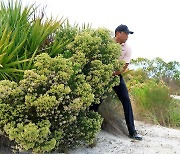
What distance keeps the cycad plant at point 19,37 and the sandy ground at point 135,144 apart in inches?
64.0

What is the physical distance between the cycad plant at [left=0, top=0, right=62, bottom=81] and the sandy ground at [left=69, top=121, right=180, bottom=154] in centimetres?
163

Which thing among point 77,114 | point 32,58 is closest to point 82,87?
point 77,114

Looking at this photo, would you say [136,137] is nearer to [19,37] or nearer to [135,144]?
[135,144]

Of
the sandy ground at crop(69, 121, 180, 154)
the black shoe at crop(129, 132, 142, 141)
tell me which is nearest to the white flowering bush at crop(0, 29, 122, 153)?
the sandy ground at crop(69, 121, 180, 154)

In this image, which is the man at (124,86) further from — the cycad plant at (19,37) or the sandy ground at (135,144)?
the cycad plant at (19,37)

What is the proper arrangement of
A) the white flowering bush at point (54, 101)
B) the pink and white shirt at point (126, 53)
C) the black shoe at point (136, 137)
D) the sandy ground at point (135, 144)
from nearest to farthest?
the white flowering bush at point (54, 101), the sandy ground at point (135, 144), the pink and white shirt at point (126, 53), the black shoe at point (136, 137)

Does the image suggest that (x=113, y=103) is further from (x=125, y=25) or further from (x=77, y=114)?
(x=77, y=114)

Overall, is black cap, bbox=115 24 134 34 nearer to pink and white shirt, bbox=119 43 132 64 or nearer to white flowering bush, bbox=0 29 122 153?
pink and white shirt, bbox=119 43 132 64

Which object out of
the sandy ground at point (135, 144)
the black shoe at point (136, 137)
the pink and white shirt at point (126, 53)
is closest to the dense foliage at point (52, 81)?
the sandy ground at point (135, 144)

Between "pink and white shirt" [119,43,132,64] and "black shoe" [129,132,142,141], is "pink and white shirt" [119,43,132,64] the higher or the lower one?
the higher one

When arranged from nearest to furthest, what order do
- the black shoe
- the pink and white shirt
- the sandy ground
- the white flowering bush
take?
the white flowering bush < the sandy ground < the pink and white shirt < the black shoe

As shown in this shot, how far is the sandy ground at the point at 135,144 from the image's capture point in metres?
7.16

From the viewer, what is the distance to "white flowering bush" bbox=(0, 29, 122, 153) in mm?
5594

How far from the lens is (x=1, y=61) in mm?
6219
